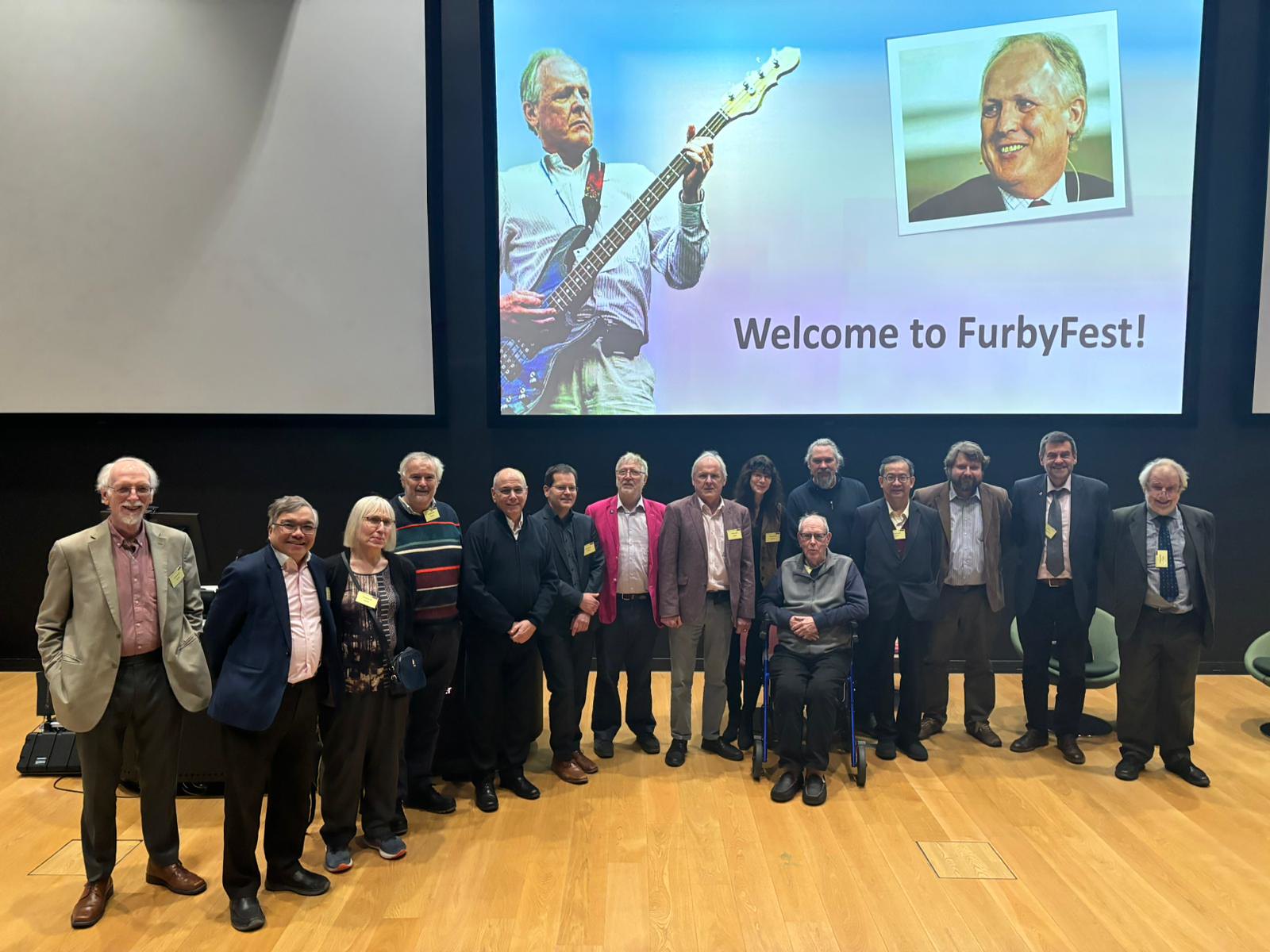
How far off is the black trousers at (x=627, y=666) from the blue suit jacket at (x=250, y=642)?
5.81ft

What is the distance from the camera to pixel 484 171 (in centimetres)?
537

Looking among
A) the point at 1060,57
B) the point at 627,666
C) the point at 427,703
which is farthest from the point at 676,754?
the point at 1060,57

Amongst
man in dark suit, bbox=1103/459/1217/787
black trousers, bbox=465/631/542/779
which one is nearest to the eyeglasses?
black trousers, bbox=465/631/542/779

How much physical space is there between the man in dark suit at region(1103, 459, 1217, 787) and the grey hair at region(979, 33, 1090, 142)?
2718 millimetres

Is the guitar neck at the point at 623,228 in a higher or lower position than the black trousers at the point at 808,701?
higher

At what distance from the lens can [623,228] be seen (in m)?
5.38

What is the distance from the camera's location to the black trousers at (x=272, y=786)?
2826 millimetres

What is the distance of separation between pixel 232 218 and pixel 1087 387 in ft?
18.9

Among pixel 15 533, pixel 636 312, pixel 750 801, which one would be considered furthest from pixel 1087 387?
pixel 15 533

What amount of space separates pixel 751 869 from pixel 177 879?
7.17 ft

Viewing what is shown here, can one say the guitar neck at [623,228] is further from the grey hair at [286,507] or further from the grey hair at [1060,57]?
the grey hair at [286,507]

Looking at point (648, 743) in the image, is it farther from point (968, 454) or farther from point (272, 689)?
point (968, 454)

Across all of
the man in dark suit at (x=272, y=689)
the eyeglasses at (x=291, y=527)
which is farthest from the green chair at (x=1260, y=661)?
the eyeglasses at (x=291, y=527)

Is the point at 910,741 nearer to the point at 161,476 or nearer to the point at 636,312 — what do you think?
the point at 636,312
